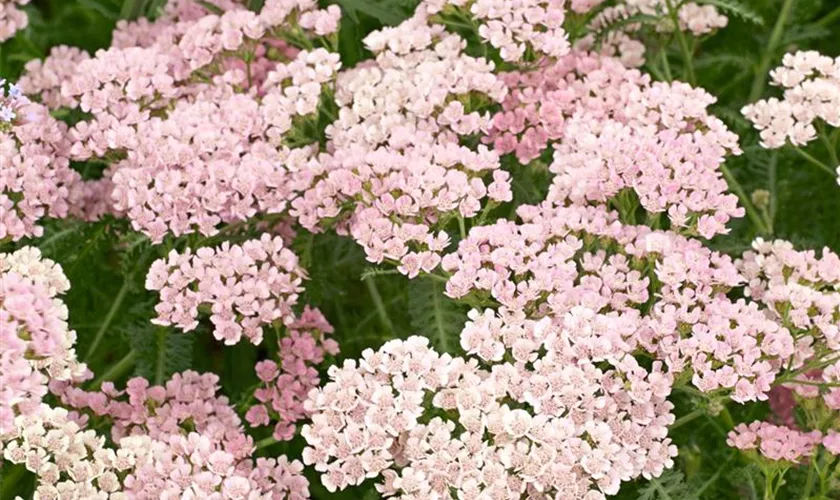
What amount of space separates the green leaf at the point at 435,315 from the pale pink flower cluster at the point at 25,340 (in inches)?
34.4

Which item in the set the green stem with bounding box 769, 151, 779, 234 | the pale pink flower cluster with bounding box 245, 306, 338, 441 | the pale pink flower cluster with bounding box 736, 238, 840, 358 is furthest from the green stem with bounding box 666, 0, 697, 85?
the pale pink flower cluster with bounding box 245, 306, 338, 441

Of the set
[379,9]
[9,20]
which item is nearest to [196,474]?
[379,9]

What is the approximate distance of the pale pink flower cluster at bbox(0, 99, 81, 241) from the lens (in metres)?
3.18

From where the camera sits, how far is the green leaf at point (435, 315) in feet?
10.2

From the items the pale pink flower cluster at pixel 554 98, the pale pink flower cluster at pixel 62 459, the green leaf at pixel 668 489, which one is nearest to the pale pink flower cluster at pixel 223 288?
the pale pink flower cluster at pixel 62 459

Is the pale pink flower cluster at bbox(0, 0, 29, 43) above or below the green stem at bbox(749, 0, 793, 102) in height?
above

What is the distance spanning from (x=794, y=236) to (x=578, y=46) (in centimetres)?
92

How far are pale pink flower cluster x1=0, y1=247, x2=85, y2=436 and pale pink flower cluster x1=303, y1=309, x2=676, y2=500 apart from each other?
1.86ft

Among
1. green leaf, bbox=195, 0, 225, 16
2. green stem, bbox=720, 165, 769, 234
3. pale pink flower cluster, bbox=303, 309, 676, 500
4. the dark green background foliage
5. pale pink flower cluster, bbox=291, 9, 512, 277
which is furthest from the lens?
green leaf, bbox=195, 0, 225, 16

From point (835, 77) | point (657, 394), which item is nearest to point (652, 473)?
point (657, 394)

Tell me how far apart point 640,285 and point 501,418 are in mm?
548

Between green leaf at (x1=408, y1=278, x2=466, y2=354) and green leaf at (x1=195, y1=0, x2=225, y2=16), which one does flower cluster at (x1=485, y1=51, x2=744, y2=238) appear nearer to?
green leaf at (x1=408, y1=278, x2=466, y2=354)

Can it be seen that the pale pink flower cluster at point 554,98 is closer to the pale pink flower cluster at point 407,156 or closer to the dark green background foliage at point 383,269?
the pale pink flower cluster at point 407,156

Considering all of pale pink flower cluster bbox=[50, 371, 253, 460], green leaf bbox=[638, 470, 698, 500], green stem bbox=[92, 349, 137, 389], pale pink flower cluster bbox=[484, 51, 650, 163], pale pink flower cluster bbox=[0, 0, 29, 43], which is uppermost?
pale pink flower cluster bbox=[0, 0, 29, 43]
